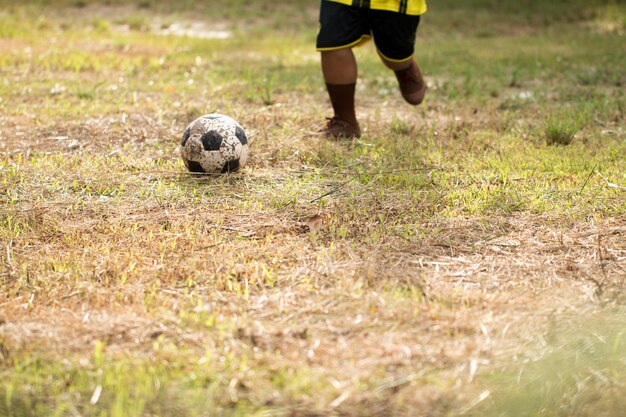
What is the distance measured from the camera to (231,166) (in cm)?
424

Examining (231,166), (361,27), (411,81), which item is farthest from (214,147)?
(411,81)

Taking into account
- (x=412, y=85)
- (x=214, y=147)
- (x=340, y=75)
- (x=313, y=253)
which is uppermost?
(x=340, y=75)

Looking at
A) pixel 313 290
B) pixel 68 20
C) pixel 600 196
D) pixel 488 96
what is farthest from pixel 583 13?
pixel 313 290

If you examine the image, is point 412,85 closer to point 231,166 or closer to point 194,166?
point 231,166

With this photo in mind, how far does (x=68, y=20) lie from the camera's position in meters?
10.2

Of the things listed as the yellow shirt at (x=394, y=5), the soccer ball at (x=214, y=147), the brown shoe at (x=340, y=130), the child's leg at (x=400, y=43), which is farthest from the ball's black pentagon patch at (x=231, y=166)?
the child's leg at (x=400, y=43)

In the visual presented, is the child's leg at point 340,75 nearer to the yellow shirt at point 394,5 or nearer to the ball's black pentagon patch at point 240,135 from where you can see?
the yellow shirt at point 394,5

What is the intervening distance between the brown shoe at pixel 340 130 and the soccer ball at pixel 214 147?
2.77 feet

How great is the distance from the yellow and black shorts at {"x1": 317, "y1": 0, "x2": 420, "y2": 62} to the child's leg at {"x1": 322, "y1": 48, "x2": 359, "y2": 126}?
5 centimetres

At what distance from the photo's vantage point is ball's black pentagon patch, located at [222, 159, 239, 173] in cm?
421

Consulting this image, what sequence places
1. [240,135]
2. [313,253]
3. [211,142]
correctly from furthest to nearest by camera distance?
[240,135] < [211,142] < [313,253]

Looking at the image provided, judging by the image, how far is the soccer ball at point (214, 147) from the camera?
4164 millimetres

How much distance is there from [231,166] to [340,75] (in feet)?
3.33

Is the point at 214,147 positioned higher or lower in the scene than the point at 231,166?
higher
